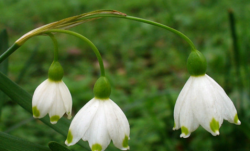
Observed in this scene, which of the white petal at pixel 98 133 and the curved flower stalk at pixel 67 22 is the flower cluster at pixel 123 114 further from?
the curved flower stalk at pixel 67 22

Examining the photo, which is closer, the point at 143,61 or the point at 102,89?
the point at 102,89

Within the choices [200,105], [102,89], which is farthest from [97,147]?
[200,105]

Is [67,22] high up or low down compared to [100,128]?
up

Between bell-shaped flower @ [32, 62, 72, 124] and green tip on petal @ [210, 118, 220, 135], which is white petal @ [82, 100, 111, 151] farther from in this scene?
green tip on petal @ [210, 118, 220, 135]

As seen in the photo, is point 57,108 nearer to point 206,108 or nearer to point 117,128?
point 117,128

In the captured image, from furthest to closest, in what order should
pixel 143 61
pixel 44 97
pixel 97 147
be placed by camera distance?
pixel 143 61 < pixel 44 97 < pixel 97 147

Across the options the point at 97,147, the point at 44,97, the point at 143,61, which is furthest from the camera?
the point at 143,61

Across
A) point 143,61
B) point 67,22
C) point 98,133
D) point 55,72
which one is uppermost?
point 67,22

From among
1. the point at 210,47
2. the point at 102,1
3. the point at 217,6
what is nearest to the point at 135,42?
the point at 210,47
